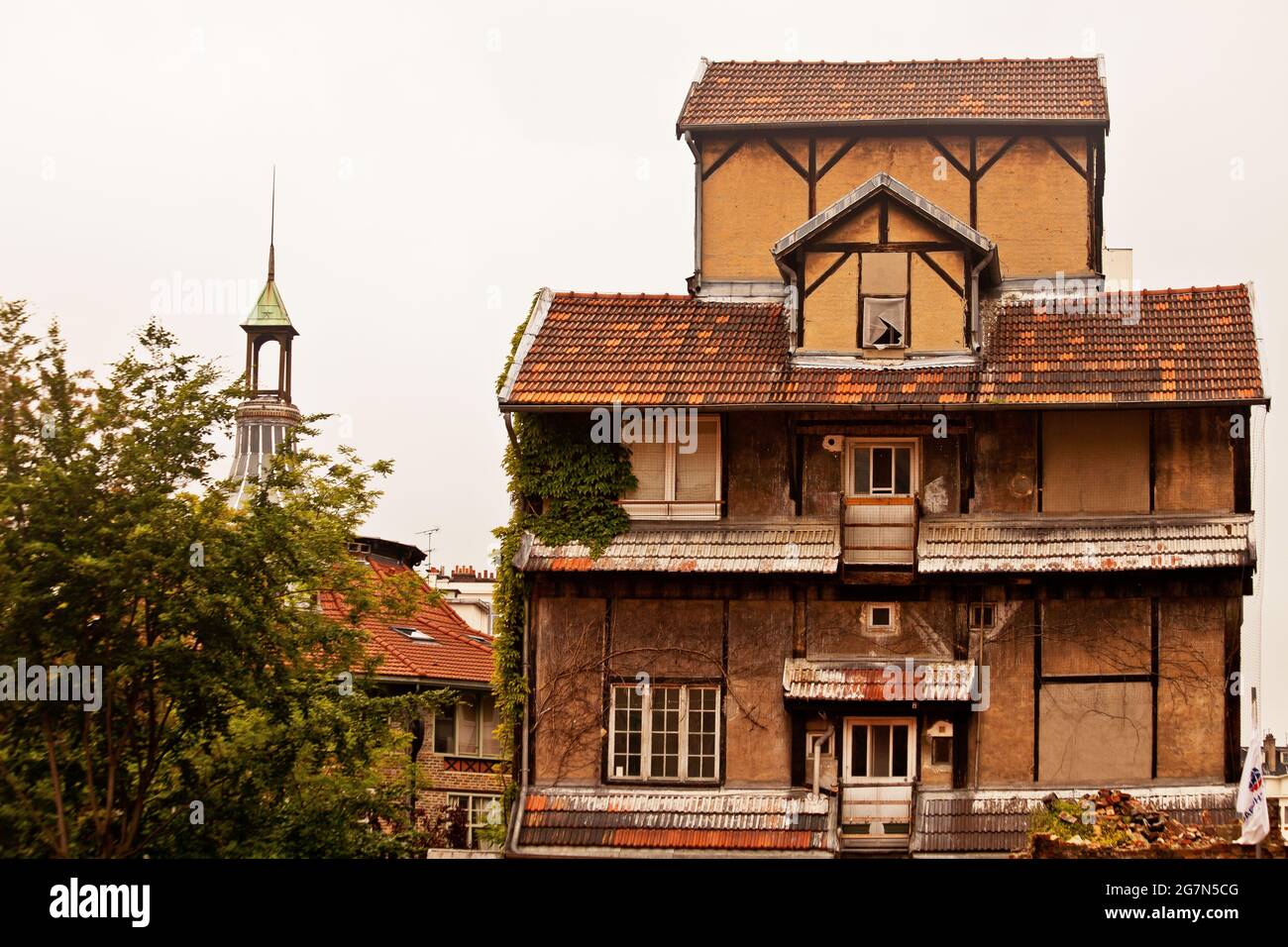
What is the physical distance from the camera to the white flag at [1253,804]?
81.9 feet

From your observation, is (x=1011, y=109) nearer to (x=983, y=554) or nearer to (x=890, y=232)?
(x=890, y=232)

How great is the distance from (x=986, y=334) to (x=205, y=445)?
41.9ft

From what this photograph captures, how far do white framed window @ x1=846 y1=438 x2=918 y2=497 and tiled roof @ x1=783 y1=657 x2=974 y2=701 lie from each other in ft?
9.17

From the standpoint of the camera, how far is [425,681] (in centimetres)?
4844

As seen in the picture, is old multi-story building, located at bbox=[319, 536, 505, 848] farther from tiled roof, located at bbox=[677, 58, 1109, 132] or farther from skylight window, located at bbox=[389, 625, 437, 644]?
tiled roof, located at bbox=[677, 58, 1109, 132]

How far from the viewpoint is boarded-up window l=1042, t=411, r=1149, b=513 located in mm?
30000

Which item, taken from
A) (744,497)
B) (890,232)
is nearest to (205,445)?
(744,497)

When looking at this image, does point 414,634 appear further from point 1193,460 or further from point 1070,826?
point 1070,826

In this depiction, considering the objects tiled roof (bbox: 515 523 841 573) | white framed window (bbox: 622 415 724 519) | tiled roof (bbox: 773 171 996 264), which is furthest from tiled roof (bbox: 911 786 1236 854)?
tiled roof (bbox: 773 171 996 264)

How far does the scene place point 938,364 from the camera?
30.6 meters

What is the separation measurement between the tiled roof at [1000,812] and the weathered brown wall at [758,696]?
2.36m

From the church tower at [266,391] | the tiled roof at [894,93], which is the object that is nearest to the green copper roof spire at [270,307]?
the church tower at [266,391]
